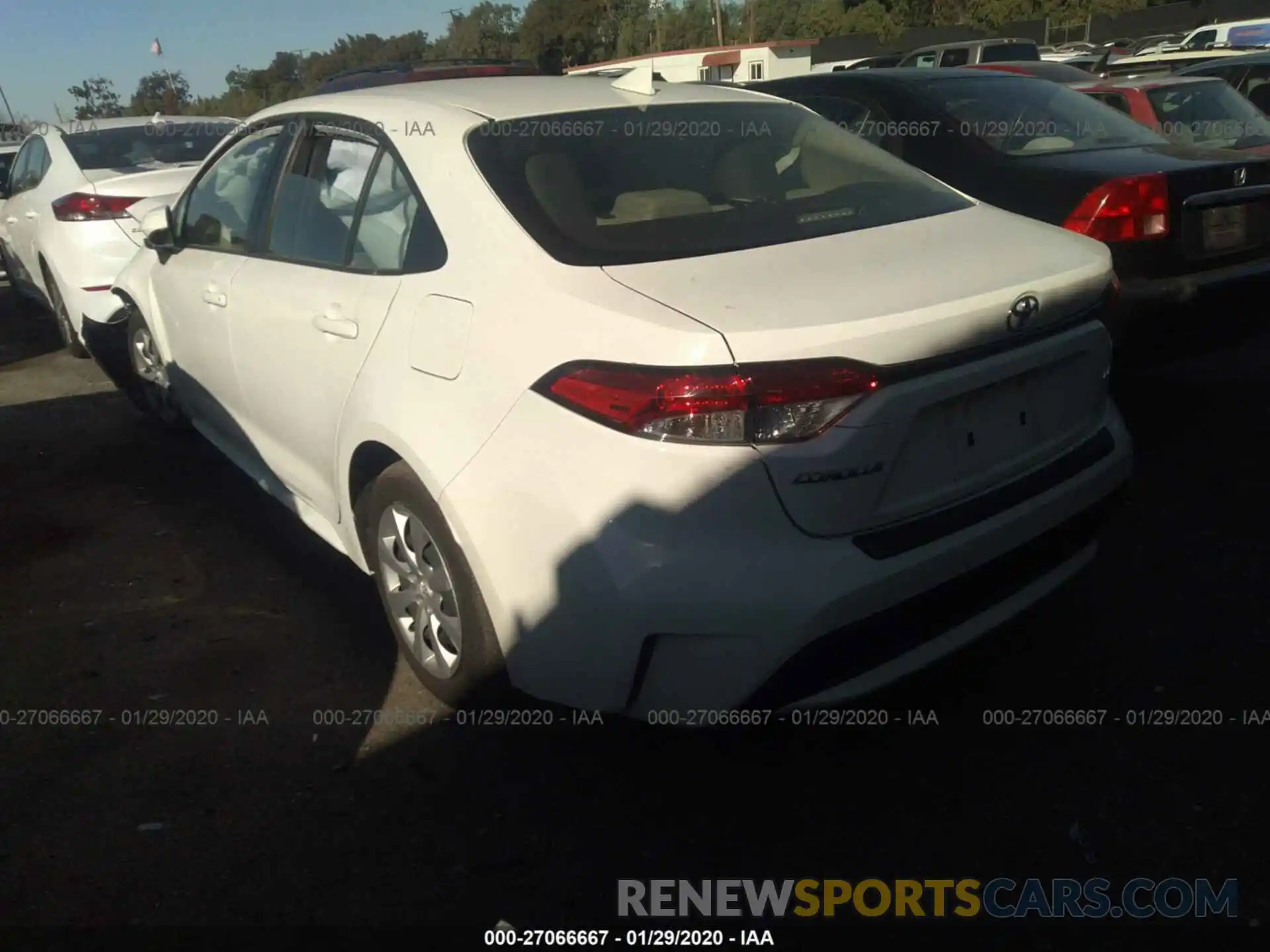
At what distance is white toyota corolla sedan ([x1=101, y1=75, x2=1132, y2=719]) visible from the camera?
2.17 meters

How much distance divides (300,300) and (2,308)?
8.60 m

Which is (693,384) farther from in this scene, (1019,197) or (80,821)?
(1019,197)

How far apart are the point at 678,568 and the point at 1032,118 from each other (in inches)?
158

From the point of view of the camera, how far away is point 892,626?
2.33m

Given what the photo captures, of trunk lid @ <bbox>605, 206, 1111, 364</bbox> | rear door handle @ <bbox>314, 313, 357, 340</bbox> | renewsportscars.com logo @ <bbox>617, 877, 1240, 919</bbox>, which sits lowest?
renewsportscars.com logo @ <bbox>617, 877, 1240, 919</bbox>

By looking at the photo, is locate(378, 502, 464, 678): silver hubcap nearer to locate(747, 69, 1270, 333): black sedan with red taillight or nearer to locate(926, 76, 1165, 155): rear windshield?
locate(747, 69, 1270, 333): black sedan with red taillight

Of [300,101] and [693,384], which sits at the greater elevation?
[300,101]

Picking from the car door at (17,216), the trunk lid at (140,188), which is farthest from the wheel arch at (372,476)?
the car door at (17,216)

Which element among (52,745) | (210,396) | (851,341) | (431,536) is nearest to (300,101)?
(210,396)

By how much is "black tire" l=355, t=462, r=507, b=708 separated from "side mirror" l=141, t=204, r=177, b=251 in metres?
2.10

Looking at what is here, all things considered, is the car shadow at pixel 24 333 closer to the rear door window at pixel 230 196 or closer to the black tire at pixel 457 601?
the rear door window at pixel 230 196

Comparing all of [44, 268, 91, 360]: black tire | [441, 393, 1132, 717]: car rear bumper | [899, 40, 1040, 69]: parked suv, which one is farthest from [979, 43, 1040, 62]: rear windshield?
[441, 393, 1132, 717]: car rear bumper

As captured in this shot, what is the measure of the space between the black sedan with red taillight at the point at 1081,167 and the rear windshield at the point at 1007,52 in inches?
600

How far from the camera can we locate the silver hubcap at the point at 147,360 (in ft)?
16.5
